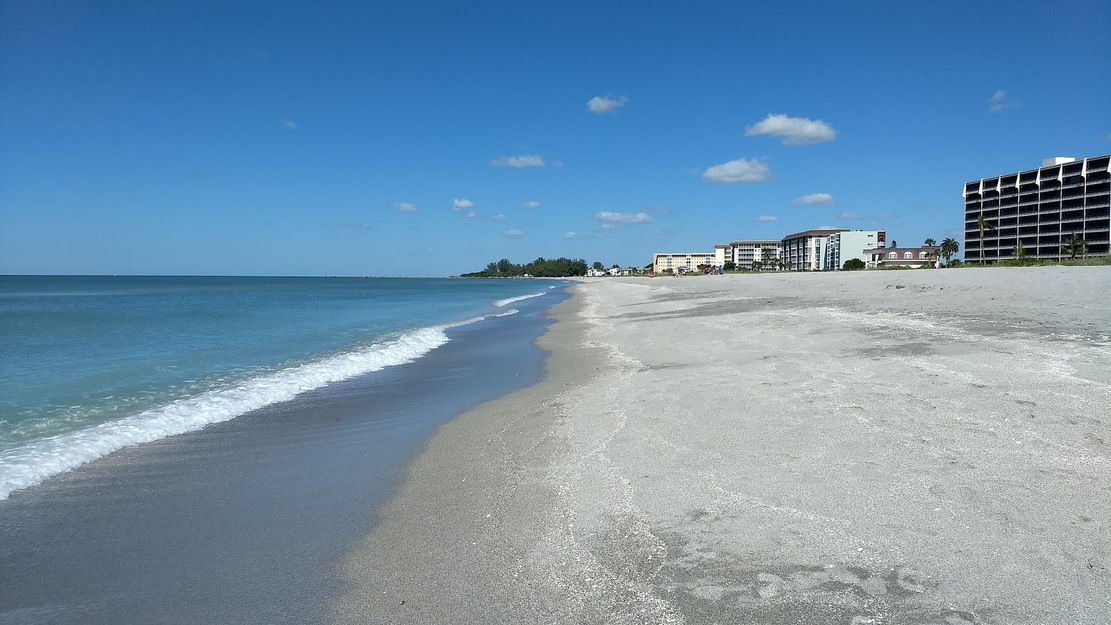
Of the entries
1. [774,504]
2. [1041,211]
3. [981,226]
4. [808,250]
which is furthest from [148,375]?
[808,250]

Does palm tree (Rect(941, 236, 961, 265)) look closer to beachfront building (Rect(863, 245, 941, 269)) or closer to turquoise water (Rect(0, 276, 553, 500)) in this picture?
beachfront building (Rect(863, 245, 941, 269))

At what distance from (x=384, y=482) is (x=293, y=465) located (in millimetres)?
1251

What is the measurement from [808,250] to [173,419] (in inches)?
6725

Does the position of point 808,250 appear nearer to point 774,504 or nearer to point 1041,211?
point 1041,211

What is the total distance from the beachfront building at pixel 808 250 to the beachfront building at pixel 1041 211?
37.4 m

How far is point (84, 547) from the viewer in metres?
4.14

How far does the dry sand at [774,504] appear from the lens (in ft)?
9.93

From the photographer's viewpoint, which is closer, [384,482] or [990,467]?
[990,467]

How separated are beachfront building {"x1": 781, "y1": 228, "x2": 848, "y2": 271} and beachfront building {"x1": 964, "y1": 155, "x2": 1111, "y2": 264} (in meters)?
37.4

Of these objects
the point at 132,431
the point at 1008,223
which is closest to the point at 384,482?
the point at 132,431

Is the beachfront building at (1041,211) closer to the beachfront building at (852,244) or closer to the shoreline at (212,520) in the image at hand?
the beachfront building at (852,244)

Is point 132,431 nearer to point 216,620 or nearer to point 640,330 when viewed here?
point 216,620

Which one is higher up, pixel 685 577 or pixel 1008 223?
pixel 1008 223

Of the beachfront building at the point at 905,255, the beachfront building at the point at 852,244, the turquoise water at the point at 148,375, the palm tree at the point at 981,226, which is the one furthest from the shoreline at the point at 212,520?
the beachfront building at the point at 852,244
